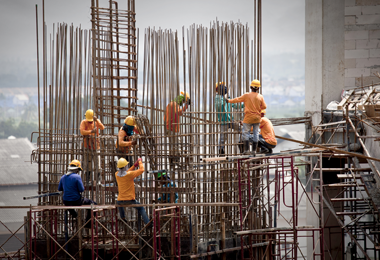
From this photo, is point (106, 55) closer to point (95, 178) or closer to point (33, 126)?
point (95, 178)

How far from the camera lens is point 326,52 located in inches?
691

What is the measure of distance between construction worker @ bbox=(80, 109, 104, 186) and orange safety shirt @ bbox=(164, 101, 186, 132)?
179cm

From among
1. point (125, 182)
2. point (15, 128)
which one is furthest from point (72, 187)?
point (15, 128)

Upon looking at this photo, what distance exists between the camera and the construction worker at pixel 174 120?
11.1 meters

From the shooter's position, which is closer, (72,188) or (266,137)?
(72,188)

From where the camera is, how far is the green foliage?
27266 millimetres

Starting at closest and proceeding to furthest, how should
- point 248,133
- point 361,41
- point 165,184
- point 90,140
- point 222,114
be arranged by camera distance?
point 248,133
point 165,184
point 222,114
point 90,140
point 361,41

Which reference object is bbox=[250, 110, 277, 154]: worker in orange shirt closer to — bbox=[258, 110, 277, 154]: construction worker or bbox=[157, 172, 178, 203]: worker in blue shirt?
bbox=[258, 110, 277, 154]: construction worker

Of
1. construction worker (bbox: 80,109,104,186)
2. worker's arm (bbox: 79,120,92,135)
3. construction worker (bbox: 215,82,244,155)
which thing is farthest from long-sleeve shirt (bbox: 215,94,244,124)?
worker's arm (bbox: 79,120,92,135)

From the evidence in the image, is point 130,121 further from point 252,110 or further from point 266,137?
point 266,137

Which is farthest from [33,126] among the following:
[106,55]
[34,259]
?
[34,259]

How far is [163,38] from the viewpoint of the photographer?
37.4 ft

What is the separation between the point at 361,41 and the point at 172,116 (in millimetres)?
9363

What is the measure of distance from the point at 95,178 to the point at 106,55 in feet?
11.9
